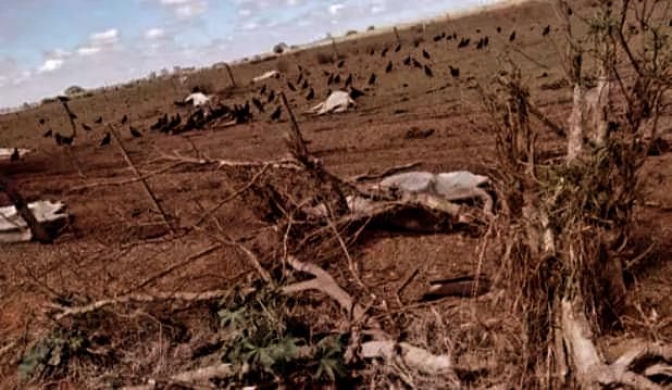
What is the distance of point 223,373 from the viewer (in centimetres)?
495

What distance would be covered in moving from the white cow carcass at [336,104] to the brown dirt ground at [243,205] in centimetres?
46

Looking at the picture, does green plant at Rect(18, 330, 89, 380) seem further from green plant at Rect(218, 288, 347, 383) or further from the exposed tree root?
the exposed tree root

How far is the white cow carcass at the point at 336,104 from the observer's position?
674 inches

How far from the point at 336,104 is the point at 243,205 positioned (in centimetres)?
883

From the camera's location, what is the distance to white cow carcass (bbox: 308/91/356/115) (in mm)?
17125

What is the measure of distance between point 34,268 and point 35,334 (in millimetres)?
1906

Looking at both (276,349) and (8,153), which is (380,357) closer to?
(276,349)

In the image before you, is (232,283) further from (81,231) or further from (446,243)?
(81,231)

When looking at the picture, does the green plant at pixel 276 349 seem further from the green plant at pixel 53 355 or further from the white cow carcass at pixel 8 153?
the white cow carcass at pixel 8 153

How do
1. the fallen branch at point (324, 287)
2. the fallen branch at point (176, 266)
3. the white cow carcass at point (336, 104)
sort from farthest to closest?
the white cow carcass at point (336, 104) < the fallen branch at point (176, 266) < the fallen branch at point (324, 287)

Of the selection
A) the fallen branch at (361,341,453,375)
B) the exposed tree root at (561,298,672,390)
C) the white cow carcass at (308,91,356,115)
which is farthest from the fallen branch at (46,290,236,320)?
the white cow carcass at (308,91,356,115)

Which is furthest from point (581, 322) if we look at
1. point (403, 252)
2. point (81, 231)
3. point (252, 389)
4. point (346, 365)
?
point (81, 231)

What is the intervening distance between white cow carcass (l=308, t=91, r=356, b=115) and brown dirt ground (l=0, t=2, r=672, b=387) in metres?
0.46

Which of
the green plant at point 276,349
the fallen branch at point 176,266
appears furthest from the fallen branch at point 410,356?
the fallen branch at point 176,266
